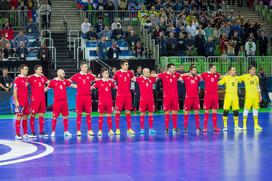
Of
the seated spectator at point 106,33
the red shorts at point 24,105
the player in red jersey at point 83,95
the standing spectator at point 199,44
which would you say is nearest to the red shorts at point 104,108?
the player in red jersey at point 83,95

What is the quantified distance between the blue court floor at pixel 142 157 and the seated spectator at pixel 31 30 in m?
12.6

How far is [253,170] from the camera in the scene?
46.2 ft

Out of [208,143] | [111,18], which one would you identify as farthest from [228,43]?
[208,143]

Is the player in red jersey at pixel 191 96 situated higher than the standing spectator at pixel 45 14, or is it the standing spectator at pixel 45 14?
the standing spectator at pixel 45 14

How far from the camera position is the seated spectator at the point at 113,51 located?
104 feet

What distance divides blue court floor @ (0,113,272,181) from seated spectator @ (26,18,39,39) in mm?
12583

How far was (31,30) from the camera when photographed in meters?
33.9

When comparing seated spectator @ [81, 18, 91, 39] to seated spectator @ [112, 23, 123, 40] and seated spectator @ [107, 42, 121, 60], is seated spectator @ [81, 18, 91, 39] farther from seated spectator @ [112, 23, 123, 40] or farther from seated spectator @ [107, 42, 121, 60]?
seated spectator @ [107, 42, 121, 60]

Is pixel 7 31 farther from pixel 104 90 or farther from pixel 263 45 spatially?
pixel 263 45

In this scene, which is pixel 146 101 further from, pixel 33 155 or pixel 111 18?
pixel 111 18

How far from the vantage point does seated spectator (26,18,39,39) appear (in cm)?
3375

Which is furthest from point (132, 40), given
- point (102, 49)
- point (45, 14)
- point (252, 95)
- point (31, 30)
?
point (252, 95)

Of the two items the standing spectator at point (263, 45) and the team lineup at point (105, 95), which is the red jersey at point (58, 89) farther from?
the standing spectator at point (263, 45)

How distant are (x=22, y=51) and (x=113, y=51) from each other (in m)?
4.62
